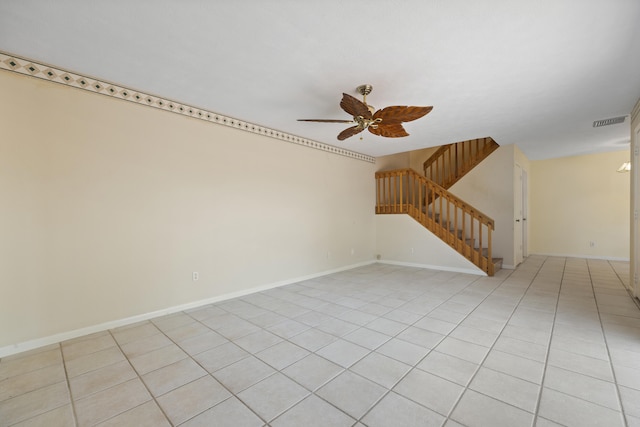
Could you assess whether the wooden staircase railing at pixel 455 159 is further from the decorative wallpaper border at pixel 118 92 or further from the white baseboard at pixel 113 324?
the white baseboard at pixel 113 324

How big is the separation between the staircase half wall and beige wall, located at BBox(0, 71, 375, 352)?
274cm

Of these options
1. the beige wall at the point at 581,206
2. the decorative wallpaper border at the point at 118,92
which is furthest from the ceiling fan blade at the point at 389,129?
the beige wall at the point at 581,206

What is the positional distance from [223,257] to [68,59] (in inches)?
103

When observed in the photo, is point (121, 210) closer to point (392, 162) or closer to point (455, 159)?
point (392, 162)

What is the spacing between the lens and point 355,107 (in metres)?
2.59

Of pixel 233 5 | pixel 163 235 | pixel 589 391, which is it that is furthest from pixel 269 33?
pixel 589 391

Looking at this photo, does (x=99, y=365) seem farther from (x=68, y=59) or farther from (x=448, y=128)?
(x=448, y=128)

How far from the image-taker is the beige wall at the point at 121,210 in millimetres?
2377

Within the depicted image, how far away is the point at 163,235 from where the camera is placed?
3.17 metres

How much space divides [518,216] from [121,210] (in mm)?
7478

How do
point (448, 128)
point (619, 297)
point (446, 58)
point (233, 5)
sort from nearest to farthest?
point (233, 5), point (446, 58), point (619, 297), point (448, 128)

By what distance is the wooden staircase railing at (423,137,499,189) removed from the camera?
5922mm

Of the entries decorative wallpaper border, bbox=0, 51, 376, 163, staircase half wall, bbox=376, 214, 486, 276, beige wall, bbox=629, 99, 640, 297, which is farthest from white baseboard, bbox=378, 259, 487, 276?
decorative wallpaper border, bbox=0, 51, 376, 163

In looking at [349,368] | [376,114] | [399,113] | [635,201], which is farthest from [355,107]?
[635,201]
